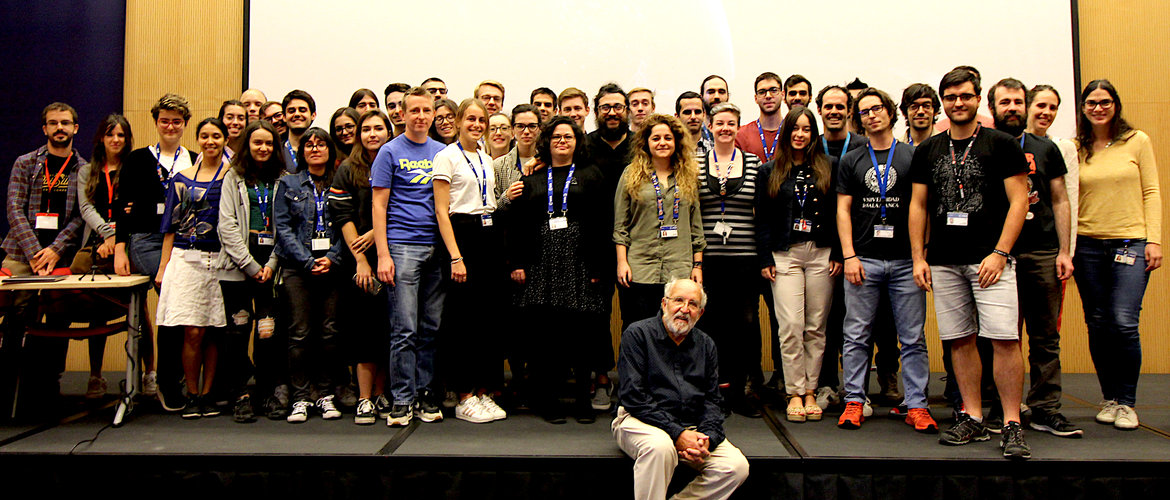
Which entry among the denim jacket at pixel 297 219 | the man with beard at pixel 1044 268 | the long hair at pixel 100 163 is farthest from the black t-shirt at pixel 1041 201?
the long hair at pixel 100 163

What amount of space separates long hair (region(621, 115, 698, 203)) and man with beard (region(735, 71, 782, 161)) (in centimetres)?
61

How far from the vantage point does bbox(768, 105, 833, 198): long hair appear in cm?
309

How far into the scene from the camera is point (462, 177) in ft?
10.0

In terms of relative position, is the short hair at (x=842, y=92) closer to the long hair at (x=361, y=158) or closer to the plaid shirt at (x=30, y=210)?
the long hair at (x=361, y=158)

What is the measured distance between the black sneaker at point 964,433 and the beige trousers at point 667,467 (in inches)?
33.1

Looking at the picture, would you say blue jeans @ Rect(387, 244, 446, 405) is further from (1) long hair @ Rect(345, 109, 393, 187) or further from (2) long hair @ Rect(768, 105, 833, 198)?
(2) long hair @ Rect(768, 105, 833, 198)

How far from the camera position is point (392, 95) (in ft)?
12.9

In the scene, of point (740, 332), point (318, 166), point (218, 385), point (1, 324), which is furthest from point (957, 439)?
point (1, 324)

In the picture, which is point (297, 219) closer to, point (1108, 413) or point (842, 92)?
point (842, 92)

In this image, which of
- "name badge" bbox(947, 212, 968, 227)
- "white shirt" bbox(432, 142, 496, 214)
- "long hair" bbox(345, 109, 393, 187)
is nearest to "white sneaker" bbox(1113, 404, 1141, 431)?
"name badge" bbox(947, 212, 968, 227)

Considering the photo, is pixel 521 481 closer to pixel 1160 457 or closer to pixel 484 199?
pixel 484 199

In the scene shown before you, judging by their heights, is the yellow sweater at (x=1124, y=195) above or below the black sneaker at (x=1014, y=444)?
above

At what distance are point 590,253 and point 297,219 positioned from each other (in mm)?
1282

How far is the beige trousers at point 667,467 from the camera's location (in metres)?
2.27
